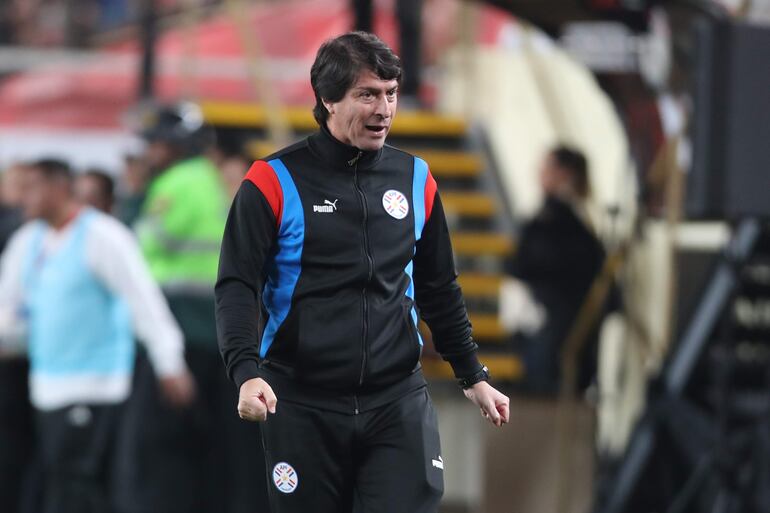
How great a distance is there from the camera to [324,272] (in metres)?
5.71

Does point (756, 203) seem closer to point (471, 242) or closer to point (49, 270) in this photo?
point (49, 270)

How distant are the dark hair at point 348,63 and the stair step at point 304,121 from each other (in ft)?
27.4

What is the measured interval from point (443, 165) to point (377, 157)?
8.57 metres

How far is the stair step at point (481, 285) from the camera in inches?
536

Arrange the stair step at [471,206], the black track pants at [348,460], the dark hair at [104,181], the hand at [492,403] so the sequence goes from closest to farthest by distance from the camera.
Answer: the black track pants at [348,460] → the hand at [492,403] → the dark hair at [104,181] → the stair step at [471,206]

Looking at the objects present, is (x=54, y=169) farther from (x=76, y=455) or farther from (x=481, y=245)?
(x=481, y=245)

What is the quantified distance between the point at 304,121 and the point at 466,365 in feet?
27.7

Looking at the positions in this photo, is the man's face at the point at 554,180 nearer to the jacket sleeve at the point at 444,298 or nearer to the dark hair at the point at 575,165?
the dark hair at the point at 575,165

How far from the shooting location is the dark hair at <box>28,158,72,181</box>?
33.7ft

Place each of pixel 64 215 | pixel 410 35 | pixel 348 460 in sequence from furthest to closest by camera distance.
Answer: pixel 410 35, pixel 64 215, pixel 348 460

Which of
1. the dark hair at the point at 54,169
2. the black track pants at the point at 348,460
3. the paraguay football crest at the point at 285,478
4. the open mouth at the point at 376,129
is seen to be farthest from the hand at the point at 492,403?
the dark hair at the point at 54,169

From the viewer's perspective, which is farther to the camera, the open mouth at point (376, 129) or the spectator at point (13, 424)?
the spectator at point (13, 424)

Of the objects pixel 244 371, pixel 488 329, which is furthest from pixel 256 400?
pixel 488 329

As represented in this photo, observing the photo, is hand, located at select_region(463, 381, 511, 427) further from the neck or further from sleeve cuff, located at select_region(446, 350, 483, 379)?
the neck
